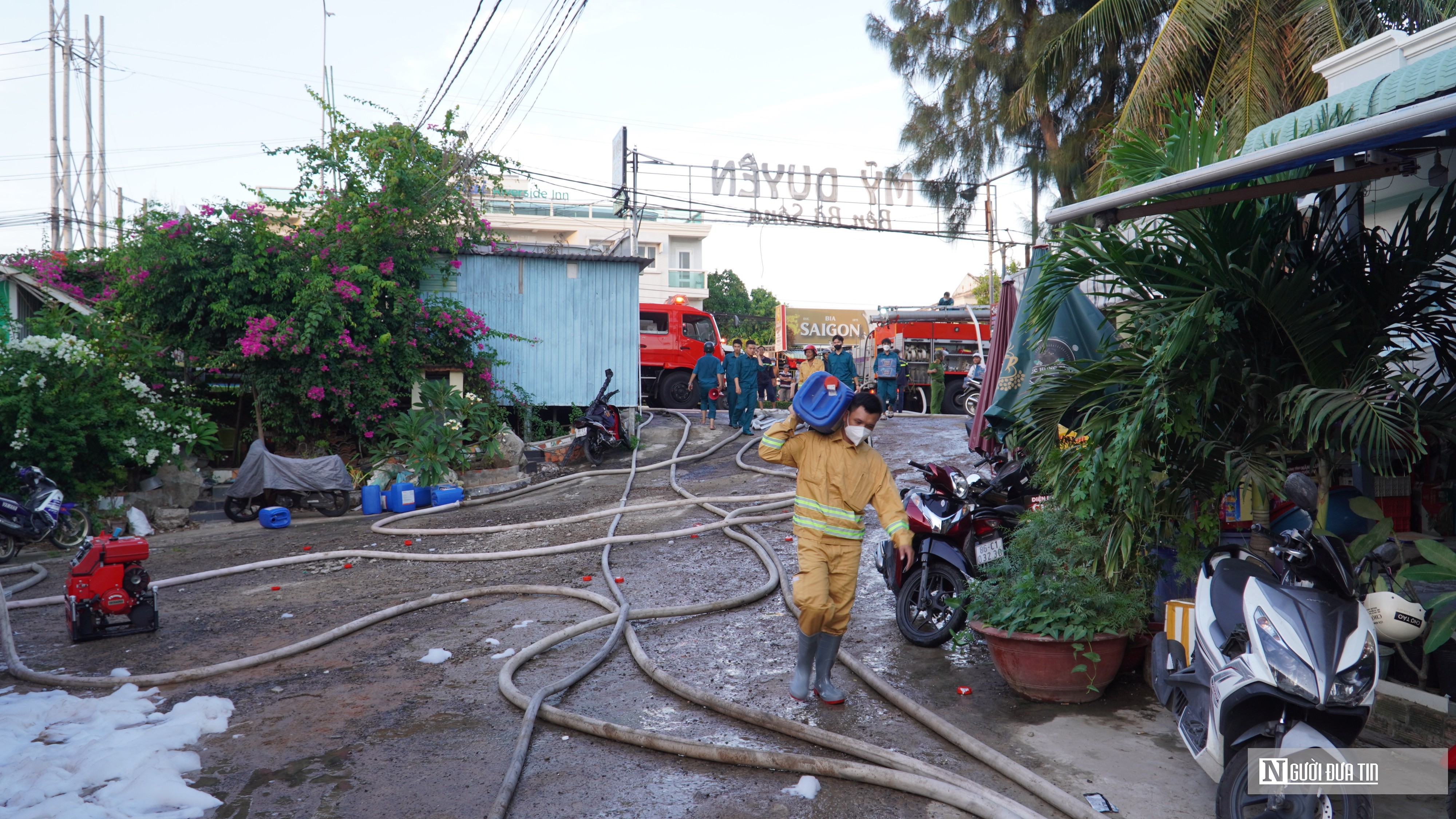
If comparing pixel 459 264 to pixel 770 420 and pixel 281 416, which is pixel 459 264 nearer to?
pixel 281 416

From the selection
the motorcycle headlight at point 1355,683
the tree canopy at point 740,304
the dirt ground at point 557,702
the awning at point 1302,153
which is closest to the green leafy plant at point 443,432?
the dirt ground at point 557,702

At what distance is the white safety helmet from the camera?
3336mm

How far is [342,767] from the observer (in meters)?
3.92

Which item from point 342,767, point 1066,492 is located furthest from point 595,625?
point 1066,492

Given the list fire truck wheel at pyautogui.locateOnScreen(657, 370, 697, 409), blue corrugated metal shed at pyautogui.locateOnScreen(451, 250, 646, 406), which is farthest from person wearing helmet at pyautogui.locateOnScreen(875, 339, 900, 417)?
blue corrugated metal shed at pyautogui.locateOnScreen(451, 250, 646, 406)

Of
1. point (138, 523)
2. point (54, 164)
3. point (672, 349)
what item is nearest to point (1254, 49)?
point (672, 349)

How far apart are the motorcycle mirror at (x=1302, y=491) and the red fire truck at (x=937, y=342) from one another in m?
17.4

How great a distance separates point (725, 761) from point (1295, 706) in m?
2.12

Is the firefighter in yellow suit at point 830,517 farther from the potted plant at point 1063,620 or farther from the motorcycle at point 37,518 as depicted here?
the motorcycle at point 37,518

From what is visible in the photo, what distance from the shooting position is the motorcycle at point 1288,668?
9.12ft

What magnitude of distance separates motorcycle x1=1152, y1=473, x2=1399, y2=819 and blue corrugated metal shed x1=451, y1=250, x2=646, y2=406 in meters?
12.1

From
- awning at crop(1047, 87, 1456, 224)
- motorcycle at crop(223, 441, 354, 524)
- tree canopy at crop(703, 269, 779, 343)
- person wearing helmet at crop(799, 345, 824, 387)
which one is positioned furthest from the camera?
tree canopy at crop(703, 269, 779, 343)

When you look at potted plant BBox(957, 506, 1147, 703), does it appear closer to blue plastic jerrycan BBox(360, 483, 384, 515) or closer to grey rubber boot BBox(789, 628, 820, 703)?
grey rubber boot BBox(789, 628, 820, 703)

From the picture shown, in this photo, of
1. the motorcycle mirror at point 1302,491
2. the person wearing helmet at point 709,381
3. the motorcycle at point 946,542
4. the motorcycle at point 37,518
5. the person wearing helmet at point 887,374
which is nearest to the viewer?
the motorcycle mirror at point 1302,491
